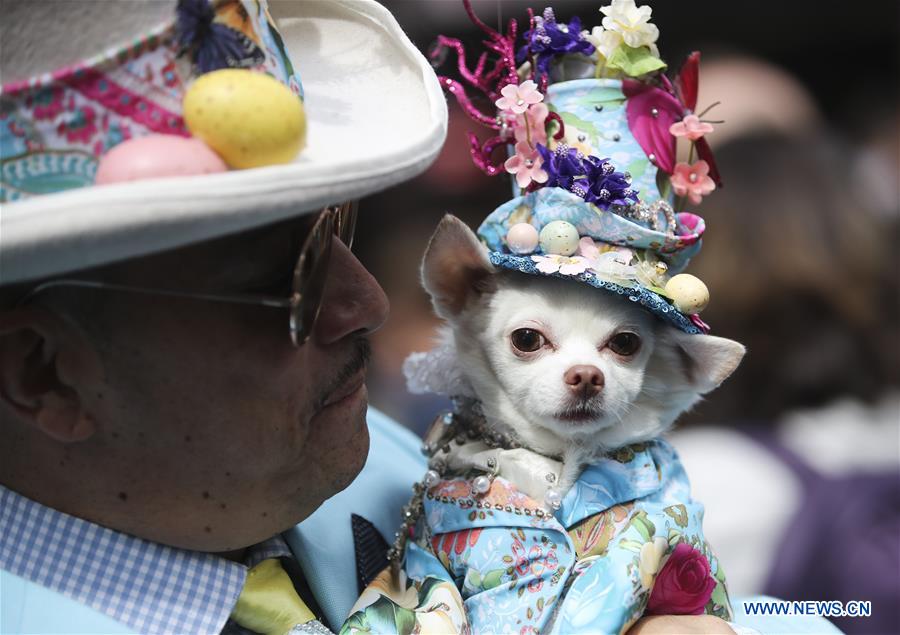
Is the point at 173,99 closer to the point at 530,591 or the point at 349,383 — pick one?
the point at 349,383

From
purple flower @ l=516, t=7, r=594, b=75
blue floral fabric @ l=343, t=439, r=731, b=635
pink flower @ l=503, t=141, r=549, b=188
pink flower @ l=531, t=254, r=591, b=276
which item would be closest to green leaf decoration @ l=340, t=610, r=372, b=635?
blue floral fabric @ l=343, t=439, r=731, b=635

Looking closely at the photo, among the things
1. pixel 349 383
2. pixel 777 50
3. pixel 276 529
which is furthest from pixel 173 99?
pixel 777 50

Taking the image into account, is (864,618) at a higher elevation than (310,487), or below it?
below

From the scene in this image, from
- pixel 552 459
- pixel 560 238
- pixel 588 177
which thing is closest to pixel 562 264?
pixel 560 238

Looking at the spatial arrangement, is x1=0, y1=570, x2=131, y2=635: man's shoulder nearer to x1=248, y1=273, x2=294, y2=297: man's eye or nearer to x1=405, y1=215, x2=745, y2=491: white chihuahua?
x1=248, y1=273, x2=294, y2=297: man's eye

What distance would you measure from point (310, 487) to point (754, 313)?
220 cm

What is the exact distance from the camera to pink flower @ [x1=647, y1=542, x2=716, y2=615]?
4.74ft

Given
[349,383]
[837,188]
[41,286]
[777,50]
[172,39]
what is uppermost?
[172,39]

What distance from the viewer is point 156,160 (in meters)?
1.06

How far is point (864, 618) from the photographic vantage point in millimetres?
2479

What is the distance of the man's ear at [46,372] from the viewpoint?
3.94ft

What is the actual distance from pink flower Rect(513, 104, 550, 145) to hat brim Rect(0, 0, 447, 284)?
25 centimetres

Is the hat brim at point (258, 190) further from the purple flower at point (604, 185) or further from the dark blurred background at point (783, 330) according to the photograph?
the dark blurred background at point (783, 330)

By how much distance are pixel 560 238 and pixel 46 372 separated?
788 millimetres
